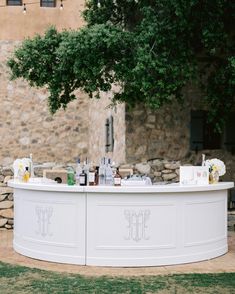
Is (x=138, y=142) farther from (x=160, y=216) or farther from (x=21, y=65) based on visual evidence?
(x=160, y=216)

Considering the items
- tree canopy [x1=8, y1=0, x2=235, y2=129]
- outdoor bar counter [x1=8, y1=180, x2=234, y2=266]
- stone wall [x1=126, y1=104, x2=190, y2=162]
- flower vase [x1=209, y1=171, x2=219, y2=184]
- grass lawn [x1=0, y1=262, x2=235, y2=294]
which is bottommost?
grass lawn [x1=0, y1=262, x2=235, y2=294]

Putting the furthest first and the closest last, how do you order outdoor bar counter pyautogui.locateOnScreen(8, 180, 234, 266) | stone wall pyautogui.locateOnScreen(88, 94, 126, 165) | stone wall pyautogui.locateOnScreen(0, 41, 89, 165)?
stone wall pyautogui.locateOnScreen(0, 41, 89, 165), stone wall pyautogui.locateOnScreen(88, 94, 126, 165), outdoor bar counter pyautogui.locateOnScreen(8, 180, 234, 266)

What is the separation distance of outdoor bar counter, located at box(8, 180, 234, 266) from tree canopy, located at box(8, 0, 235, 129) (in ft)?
9.44

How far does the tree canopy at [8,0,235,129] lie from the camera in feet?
31.2

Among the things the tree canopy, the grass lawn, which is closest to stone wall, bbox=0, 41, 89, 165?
the tree canopy

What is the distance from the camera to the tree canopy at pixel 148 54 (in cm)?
951

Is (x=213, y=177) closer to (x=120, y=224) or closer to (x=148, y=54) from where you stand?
(x=120, y=224)

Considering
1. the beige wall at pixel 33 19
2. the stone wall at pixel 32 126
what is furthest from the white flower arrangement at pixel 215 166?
the beige wall at pixel 33 19

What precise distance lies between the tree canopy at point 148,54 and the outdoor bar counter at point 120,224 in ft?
9.44

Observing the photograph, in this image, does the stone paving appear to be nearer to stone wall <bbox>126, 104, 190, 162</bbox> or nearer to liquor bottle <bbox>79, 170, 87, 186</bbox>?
liquor bottle <bbox>79, 170, 87, 186</bbox>

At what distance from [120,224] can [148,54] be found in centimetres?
359

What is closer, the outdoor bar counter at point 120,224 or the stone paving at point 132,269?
the stone paving at point 132,269

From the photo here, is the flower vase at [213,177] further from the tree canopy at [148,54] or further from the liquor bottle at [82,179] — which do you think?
the tree canopy at [148,54]

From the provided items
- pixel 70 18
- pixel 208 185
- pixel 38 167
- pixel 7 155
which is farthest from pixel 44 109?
pixel 208 185
